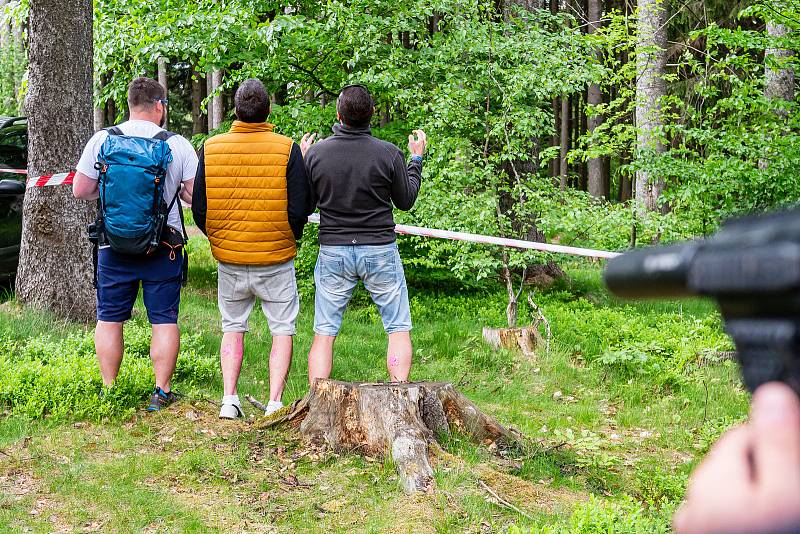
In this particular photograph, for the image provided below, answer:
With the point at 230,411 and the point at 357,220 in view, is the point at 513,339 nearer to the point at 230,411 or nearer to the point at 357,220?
the point at 357,220

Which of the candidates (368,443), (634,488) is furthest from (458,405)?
(634,488)

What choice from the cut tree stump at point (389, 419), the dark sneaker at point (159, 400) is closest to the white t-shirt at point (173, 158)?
the dark sneaker at point (159, 400)

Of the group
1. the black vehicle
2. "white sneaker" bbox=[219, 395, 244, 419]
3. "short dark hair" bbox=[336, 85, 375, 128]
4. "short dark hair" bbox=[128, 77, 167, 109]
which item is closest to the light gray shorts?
"white sneaker" bbox=[219, 395, 244, 419]

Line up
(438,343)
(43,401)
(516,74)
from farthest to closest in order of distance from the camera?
(516,74), (438,343), (43,401)

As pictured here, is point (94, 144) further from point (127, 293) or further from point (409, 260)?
point (409, 260)

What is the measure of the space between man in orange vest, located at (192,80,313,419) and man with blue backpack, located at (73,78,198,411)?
0.22m

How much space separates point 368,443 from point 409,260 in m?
4.74

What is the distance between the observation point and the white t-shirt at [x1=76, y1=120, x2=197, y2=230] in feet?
18.2

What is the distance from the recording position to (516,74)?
29.5 feet

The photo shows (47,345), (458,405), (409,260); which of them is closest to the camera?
(458,405)

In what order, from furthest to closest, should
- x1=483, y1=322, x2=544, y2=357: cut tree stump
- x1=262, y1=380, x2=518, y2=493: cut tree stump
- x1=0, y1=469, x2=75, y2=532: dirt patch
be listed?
x1=483, y1=322, x2=544, y2=357: cut tree stump < x1=262, y1=380, x2=518, y2=493: cut tree stump < x1=0, y1=469, x2=75, y2=532: dirt patch

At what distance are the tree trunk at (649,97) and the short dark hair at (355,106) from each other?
374cm

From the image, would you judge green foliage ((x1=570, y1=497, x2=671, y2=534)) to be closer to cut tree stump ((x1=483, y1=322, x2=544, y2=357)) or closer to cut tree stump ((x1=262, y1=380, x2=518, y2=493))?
cut tree stump ((x1=262, y1=380, x2=518, y2=493))

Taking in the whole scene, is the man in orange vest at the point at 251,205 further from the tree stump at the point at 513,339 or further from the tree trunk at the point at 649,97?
the tree trunk at the point at 649,97
